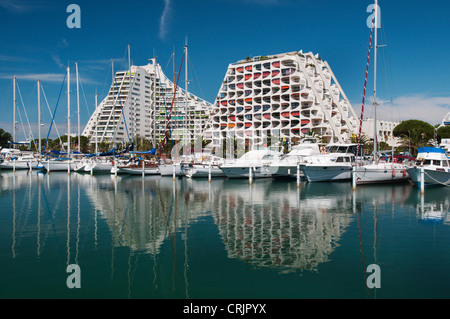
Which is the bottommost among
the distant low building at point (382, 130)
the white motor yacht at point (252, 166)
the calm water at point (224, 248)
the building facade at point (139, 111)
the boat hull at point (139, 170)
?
the calm water at point (224, 248)

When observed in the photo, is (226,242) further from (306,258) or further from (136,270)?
(136,270)

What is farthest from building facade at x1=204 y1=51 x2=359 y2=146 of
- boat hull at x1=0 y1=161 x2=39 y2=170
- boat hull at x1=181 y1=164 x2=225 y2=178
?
boat hull at x1=0 y1=161 x2=39 y2=170

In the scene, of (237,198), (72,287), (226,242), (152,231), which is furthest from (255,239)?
(237,198)

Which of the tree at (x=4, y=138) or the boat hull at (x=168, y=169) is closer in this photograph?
the boat hull at (x=168, y=169)

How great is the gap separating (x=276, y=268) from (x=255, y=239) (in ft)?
11.0

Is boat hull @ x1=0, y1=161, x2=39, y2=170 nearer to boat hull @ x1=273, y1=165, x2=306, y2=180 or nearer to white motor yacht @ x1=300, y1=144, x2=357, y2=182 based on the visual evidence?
boat hull @ x1=273, y1=165, x2=306, y2=180

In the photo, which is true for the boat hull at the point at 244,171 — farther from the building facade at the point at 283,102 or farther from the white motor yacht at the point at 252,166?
the building facade at the point at 283,102

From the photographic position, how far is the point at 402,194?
27.7 metres

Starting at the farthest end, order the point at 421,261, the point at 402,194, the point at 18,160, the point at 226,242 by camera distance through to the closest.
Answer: the point at 18,160 < the point at 402,194 < the point at 226,242 < the point at 421,261

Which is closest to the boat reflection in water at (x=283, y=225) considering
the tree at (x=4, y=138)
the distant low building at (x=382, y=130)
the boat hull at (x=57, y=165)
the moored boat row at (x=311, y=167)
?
the moored boat row at (x=311, y=167)

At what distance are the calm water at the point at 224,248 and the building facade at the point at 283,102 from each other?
67.4 m

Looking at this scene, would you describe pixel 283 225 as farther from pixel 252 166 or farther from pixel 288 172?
pixel 288 172

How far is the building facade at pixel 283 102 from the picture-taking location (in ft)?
299

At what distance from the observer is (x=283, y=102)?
306 ft
